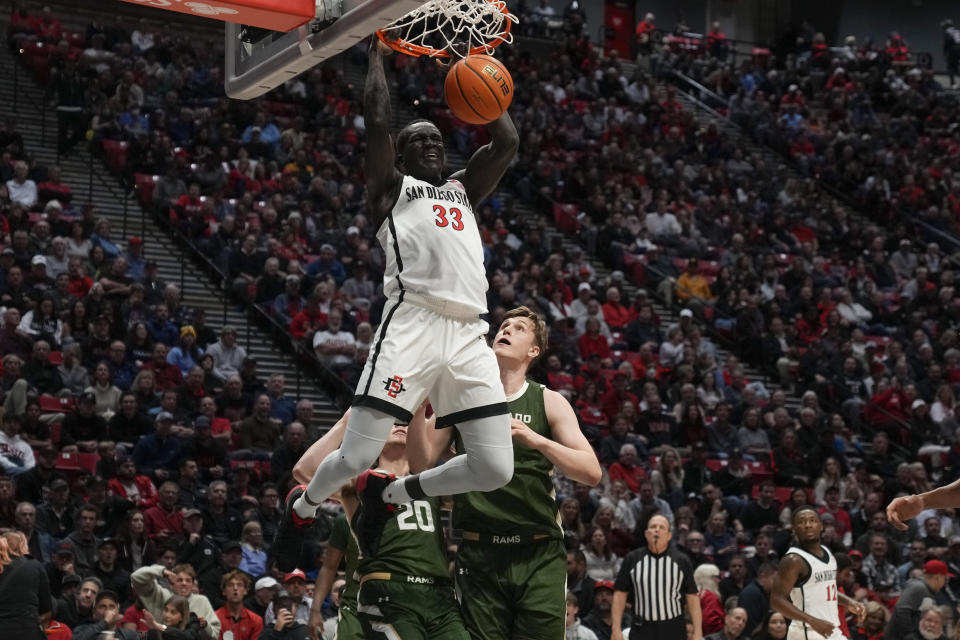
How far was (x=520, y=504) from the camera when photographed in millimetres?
6391

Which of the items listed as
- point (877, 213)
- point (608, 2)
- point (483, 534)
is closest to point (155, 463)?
point (483, 534)

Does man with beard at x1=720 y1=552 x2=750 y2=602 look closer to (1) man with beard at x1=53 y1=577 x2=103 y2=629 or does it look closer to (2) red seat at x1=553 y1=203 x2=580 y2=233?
(1) man with beard at x1=53 y1=577 x2=103 y2=629

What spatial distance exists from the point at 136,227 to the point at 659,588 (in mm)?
10545

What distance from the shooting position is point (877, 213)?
2534 cm

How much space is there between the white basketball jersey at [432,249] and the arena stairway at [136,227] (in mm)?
10002

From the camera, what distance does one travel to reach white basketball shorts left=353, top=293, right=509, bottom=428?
17.7ft

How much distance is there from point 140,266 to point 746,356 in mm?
9014

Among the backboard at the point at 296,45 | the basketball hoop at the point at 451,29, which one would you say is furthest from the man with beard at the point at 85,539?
the basketball hoop at the point at 451,29

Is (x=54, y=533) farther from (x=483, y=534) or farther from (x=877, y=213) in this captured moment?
(x=877, y=213)

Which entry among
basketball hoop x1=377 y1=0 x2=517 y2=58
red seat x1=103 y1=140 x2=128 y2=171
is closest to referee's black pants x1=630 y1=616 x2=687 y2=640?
basketball hoop x1=377 y1=0 x2=517 y2=58

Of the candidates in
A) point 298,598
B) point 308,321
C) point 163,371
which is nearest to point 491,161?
point 298,598

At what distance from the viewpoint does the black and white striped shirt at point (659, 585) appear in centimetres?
966

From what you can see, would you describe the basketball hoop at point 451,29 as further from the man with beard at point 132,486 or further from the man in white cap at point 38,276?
the man in white cap at point 38,276

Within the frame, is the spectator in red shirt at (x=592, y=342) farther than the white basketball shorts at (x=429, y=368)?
Yes
